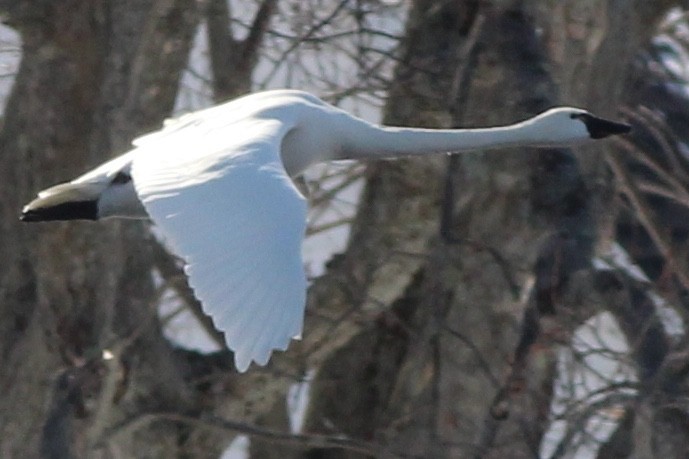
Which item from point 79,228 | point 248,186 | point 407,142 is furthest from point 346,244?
point 248,186

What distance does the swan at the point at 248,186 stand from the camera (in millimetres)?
4996

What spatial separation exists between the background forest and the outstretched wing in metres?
1.10

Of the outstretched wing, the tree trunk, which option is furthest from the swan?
the tree trunk

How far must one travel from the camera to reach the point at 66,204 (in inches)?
250

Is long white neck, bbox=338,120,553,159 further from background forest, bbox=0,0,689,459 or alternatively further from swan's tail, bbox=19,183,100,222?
swan's tail, bbox=19,183,100,222

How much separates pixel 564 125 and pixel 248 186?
1457 mm

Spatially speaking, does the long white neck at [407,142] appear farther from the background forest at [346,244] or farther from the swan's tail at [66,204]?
the swan's tail at [66,204]

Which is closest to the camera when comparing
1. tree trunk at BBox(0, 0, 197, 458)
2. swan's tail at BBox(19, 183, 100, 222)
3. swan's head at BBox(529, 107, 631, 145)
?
swan's tail at BBox(19, 183, 100, 222)

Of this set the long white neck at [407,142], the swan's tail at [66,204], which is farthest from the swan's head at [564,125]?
the swan's tail at [66,204]

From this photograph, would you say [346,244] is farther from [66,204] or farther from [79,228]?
[66,204]

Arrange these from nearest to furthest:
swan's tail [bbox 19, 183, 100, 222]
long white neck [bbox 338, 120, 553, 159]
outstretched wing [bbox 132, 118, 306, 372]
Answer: outstretched wing [bbox 132, 118, 306, 372], swan's tail [bbox 19, 183, 100, 222], long white neck [bbox 338, 120, 553, 159]

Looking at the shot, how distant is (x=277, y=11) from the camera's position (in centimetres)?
772

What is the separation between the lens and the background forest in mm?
6918

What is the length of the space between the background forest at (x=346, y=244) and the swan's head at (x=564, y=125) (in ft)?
0.24
